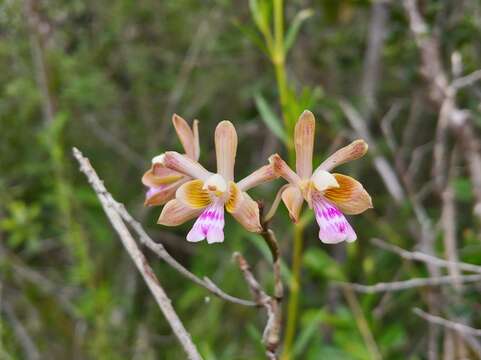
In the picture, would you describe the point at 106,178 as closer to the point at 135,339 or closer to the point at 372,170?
the point at 135,339

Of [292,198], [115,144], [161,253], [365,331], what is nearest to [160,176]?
[161,253]

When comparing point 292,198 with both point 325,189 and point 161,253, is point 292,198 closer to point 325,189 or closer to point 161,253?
point 325,189

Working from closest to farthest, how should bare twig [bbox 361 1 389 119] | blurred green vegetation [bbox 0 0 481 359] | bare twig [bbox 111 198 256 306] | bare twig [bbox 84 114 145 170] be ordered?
1. bare twig [bbox 111 198 256 306]
2. blurred green vegetation [bbox 0 0 481 359]
3. bare twig [bbox 361 1 389 119]
4. bare twig [bbox 84 114 145 170]

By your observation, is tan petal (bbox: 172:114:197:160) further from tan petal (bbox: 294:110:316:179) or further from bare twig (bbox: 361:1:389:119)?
bare twig (bbox: 361:1:389:119)

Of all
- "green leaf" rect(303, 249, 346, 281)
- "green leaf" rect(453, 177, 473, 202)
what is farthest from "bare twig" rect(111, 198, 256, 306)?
"green leaf" rect(453, 177, 473, 202)

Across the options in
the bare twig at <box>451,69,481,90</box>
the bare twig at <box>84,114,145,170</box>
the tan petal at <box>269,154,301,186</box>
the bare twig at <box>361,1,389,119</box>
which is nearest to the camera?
the tan petal at <box>269,154,301,186</box>

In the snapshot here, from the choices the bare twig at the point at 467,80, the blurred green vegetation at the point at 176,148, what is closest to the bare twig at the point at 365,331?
the blurred green vegetation at the point at 176,148

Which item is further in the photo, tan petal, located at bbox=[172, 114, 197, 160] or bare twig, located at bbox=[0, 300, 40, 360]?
bare twig, located at bbox=[0, 300, 40, 360]

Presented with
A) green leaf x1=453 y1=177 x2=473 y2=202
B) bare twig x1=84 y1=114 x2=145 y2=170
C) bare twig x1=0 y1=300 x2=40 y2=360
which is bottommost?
bare twig x1=0 y1=300 x2=40 y2=360

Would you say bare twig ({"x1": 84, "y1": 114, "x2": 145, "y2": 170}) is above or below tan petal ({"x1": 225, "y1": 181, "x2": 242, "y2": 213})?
below
